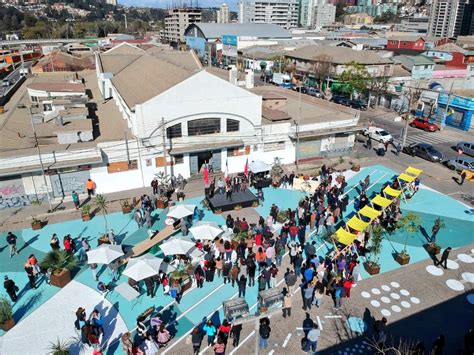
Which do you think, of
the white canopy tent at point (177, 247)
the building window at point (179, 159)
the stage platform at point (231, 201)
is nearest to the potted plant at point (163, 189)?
the building window at point (179, 159)

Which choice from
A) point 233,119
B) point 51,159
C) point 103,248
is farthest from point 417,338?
point 51,159

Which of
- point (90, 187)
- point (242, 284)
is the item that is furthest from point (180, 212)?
point (90, 187)

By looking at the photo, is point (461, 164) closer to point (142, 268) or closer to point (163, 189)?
point (163, 189)

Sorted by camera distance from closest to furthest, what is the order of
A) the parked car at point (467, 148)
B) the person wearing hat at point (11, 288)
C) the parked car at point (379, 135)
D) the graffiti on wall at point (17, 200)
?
the person wearing hat at point (11, 288) < the graffiti on wall at point (17, 200) < the parked car at point (467, 148) < the parked car at point (379, 135)

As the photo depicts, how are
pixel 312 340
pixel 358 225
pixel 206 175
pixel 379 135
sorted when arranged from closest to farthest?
pixel 312 340
pixel 358 225
pixel 206 175
pixel 379 135

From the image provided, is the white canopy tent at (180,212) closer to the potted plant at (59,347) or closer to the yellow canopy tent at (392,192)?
the potted plant at (59,347)

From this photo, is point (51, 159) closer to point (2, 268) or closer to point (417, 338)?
point (2, 268)
